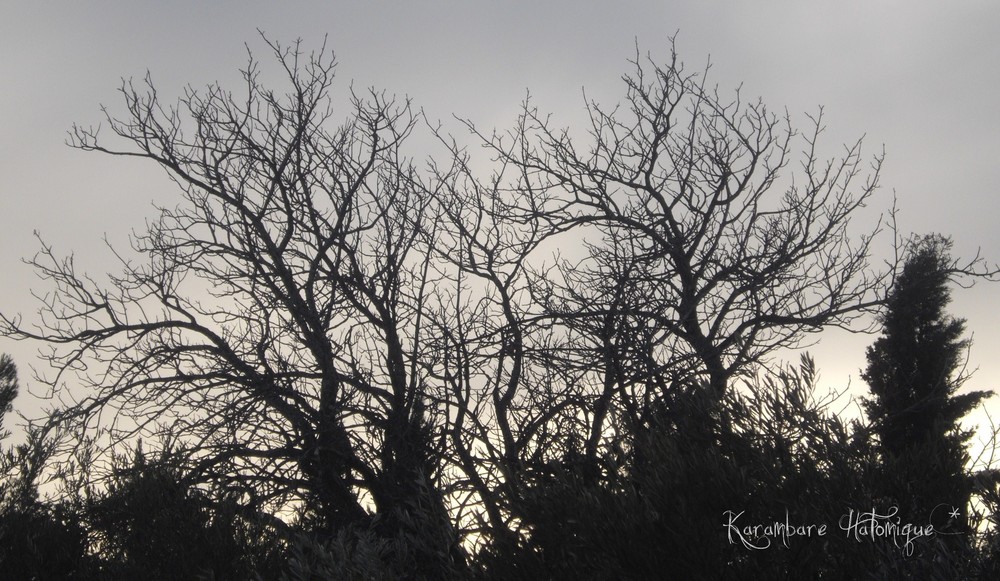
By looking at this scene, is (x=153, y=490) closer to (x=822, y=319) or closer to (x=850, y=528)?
(x=850, y=528)

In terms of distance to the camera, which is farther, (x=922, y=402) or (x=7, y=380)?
(x=7, y=380)

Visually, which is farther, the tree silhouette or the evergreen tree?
the tree silhouette

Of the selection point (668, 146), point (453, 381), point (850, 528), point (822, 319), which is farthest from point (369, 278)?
point (850, 528)

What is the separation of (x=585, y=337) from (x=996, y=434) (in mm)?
5000

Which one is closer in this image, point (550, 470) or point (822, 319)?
point (550, 470)

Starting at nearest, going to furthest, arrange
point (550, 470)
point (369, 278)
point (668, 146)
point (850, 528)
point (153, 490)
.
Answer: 1. point (850, 528)
2. point (550, 470)
3. point (153, 490)
4. point (369, 278)
5. point (668, 146)

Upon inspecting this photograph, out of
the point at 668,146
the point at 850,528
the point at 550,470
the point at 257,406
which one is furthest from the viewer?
the point at 668,146

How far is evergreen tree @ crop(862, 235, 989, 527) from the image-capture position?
5207mm

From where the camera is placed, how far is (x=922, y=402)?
383 inches

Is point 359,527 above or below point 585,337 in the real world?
below

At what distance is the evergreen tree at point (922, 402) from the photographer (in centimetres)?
521

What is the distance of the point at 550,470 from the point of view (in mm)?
6797

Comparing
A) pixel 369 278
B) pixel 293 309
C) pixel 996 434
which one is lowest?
pixel 996 434

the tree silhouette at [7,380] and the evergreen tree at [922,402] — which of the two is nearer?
the evergreen tree at [922,402]
